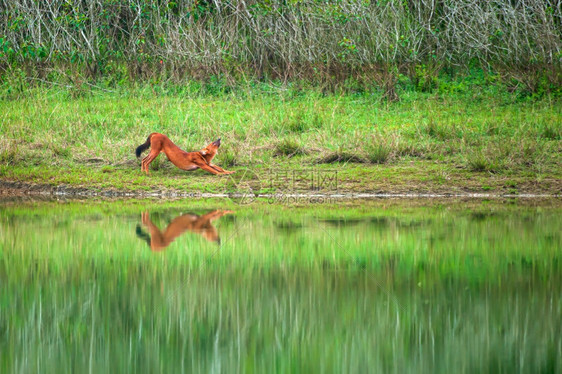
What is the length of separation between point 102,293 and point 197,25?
11.6 metres

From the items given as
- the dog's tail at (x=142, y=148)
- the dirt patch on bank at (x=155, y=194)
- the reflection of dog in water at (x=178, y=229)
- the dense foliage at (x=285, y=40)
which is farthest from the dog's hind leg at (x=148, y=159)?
the dense foliage at (x=285, y=40)

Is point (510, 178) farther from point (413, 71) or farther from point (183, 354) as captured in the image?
point (183, 354)

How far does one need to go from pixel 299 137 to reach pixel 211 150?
1900mm

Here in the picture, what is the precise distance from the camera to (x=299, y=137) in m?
11.6

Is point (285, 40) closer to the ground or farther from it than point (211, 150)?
farther from it

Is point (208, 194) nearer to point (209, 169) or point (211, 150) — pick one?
point (209, 169)

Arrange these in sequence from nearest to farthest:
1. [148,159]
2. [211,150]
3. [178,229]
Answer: [178,229] → [211,150] → [148,159]

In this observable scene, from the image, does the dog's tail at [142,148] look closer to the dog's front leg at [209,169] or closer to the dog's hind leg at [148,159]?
the dog's hind leg at [148,159]

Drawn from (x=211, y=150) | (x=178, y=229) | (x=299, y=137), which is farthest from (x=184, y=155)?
(x=178, y=229)

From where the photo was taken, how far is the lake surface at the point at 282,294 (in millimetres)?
3426

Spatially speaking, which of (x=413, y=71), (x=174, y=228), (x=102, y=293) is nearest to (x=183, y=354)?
(x=102, y=293)

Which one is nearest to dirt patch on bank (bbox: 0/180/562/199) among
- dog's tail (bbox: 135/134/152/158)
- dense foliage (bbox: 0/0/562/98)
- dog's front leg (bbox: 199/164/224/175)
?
dog's front leg (bbox: 199/164/224/175)

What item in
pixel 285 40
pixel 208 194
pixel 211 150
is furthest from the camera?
pixel 285 40

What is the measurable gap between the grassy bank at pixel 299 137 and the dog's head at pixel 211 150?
31 centimetres
